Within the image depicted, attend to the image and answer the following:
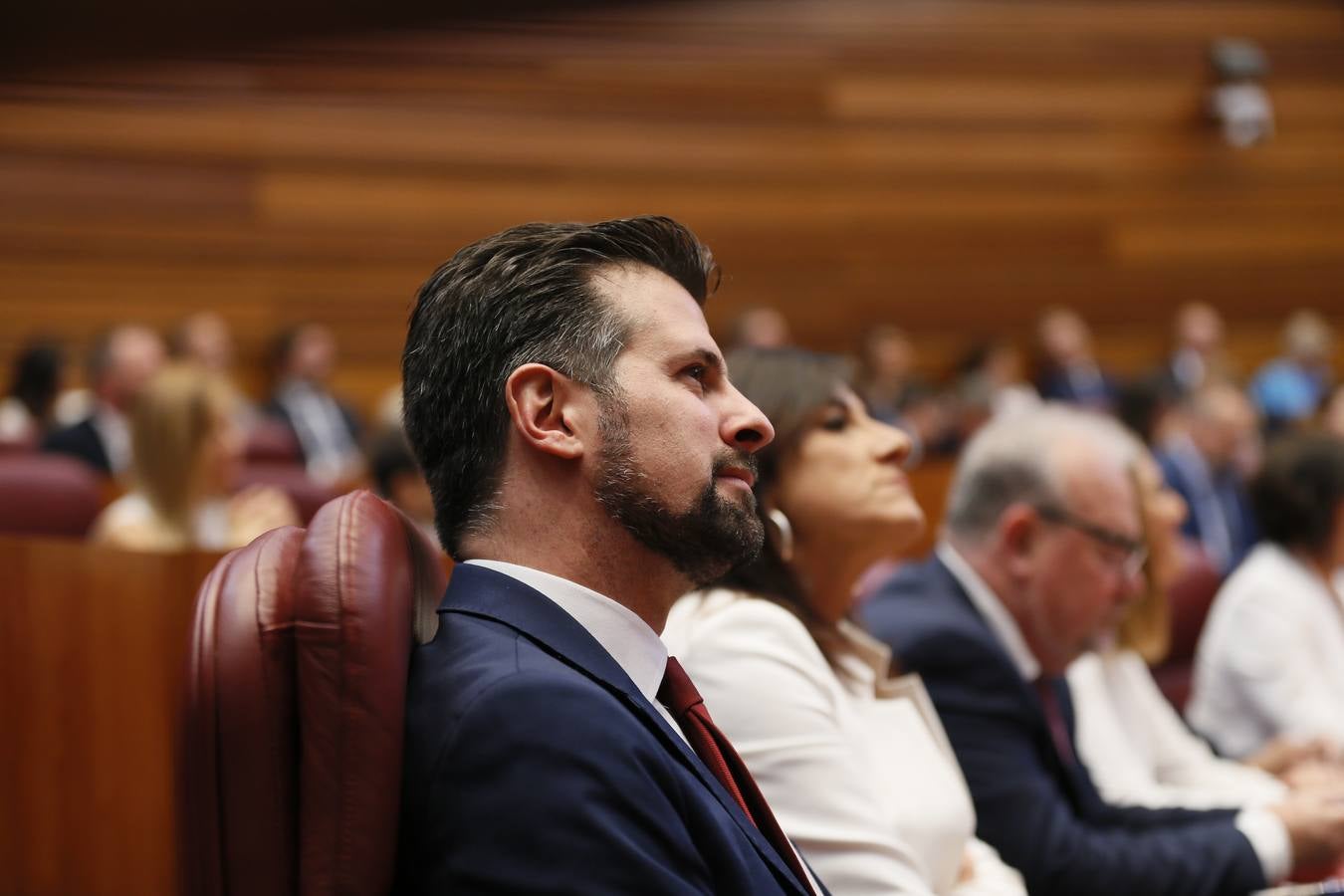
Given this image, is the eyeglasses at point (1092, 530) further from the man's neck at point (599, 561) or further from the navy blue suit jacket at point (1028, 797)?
the man's neck at point (599, 561)

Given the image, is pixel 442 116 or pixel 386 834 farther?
pixel 442 116

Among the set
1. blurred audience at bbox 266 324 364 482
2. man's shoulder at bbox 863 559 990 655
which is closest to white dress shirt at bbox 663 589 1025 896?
man's shoulder at bbox 863 559 990 655

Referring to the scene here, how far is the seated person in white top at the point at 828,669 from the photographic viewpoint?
1.05 m

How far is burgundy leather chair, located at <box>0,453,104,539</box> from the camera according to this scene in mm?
2674

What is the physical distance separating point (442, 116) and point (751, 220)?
1.44 meters

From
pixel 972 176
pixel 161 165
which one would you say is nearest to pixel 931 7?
pixel 972 176

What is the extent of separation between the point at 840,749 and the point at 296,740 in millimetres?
520

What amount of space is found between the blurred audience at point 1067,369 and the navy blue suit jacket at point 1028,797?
4.94 meters

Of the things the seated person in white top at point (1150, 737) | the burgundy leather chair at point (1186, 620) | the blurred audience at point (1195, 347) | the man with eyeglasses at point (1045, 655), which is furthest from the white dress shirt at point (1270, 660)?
the blurred audience at point (1195, 347)

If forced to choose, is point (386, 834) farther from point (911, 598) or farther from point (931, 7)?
point (931, 7)

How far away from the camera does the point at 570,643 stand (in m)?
0.75

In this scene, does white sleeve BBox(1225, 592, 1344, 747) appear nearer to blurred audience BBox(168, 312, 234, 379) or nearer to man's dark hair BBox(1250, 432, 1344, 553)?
man's dark hair BBox(1250, 432, 1344, 553)

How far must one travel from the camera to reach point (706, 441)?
81 centimetres

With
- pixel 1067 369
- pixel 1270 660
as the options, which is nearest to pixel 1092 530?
pixel 1270 660
